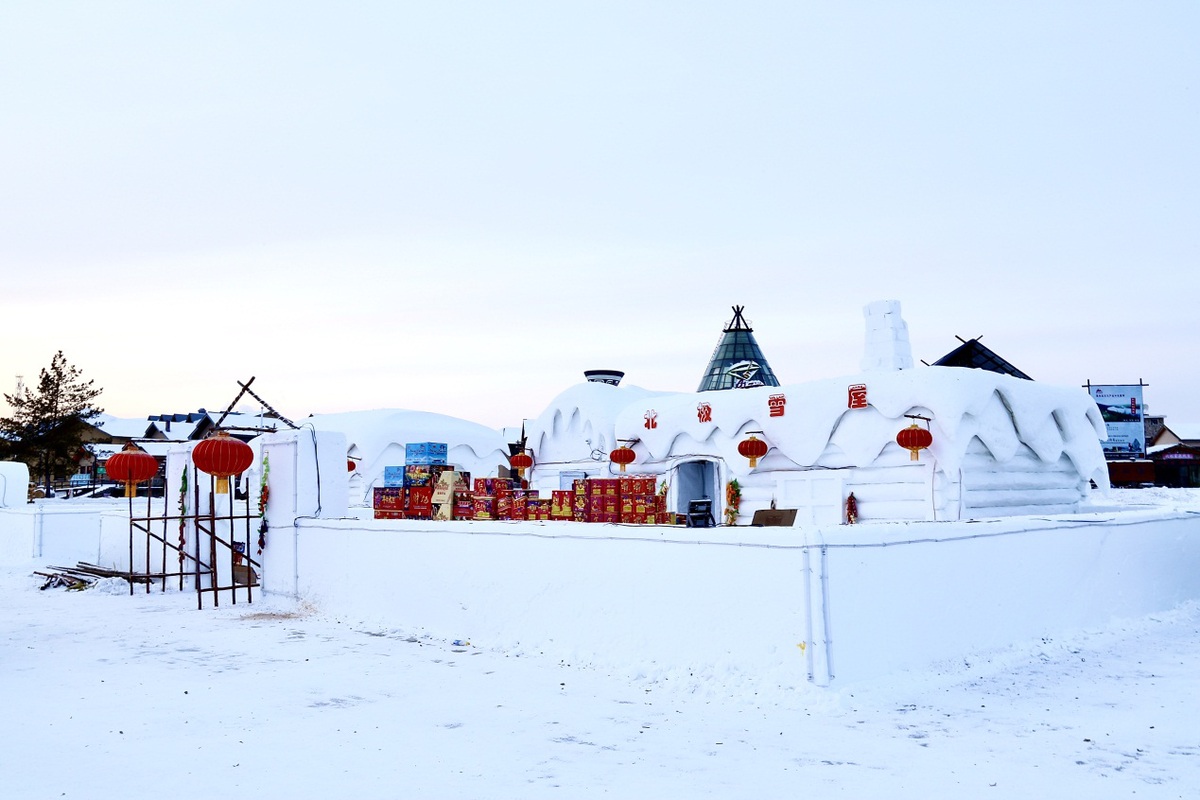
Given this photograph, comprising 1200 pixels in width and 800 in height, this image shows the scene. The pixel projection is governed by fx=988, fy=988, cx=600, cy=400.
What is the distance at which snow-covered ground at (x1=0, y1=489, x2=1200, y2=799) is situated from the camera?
6.03 metres

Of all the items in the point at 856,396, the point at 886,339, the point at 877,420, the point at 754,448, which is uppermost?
the point at 886,339

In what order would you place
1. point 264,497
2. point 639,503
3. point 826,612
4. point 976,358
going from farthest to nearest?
point 976,358 < point 264,497 < point 639,503 < point 826,612

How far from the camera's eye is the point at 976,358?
3472cm

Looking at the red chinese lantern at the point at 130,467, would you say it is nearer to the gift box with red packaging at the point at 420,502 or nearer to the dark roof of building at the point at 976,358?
the gift box with red packaging at the point at 420,502

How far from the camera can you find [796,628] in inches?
316

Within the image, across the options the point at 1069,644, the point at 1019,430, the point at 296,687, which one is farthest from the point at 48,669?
the point at 1019,430

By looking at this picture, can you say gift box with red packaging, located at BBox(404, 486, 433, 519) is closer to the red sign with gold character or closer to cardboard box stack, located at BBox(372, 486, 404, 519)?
cardboard box stack, located at BBox(372, 486, 404, 519)

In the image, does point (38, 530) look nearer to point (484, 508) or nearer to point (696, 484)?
point (696, 484)

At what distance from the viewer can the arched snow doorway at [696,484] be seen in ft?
62.7

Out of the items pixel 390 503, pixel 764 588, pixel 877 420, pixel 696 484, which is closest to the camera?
pixel 764 588

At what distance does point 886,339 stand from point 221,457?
39.3 ft

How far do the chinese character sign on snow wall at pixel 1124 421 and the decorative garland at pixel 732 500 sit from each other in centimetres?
3354

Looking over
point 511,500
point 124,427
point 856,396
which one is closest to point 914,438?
point 856,396

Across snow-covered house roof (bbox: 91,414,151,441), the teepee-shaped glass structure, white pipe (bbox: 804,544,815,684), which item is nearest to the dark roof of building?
the teepee-shaped glass structure
